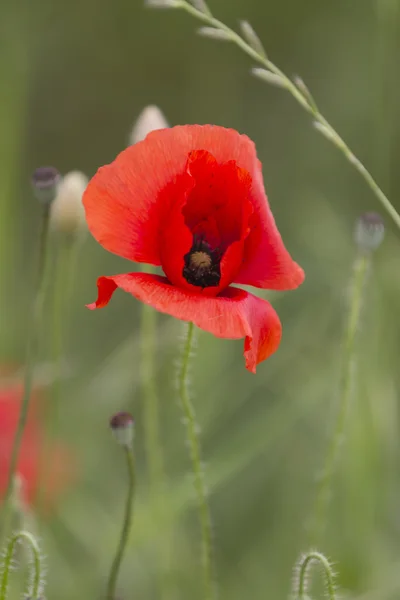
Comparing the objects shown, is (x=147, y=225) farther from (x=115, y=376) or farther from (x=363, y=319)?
(x=363, y=319)

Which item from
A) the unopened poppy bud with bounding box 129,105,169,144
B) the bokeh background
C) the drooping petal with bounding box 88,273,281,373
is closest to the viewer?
the drooping petal with bounding box 88,273,281,373

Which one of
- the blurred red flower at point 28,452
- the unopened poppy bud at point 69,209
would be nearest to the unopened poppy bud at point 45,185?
the unopened poppy bud at point 69,209

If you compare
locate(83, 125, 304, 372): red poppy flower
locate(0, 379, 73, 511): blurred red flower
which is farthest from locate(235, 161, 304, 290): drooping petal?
locate(0, 379, 73, 511): blurred red flower

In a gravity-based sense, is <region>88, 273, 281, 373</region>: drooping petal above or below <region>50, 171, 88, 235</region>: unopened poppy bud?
below

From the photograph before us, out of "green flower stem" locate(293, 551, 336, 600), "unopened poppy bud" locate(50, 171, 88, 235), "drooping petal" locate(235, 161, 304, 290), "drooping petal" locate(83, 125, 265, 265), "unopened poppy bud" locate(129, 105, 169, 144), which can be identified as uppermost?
"unopened poppy bud" locate(129, 105, 169, 144)

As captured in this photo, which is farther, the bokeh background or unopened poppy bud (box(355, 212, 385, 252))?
the bokeh background

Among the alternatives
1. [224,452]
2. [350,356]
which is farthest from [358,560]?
[350,356]

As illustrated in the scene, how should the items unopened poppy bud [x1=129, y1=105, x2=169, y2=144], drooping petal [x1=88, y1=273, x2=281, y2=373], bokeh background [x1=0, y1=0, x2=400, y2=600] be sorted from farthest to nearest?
1. bokeh background [x1=0, y1=0, x2=400, y2=600]
2. unopened poppy bud [x1=129, y1=105, x2=169, y2=144]
3. drooping petal [x1=88, y1=273, x2=281, y2=373]

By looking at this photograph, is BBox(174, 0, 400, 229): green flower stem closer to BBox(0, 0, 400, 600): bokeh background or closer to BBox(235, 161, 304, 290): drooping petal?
BBox(235, 161, 304, 290): drooping petal
